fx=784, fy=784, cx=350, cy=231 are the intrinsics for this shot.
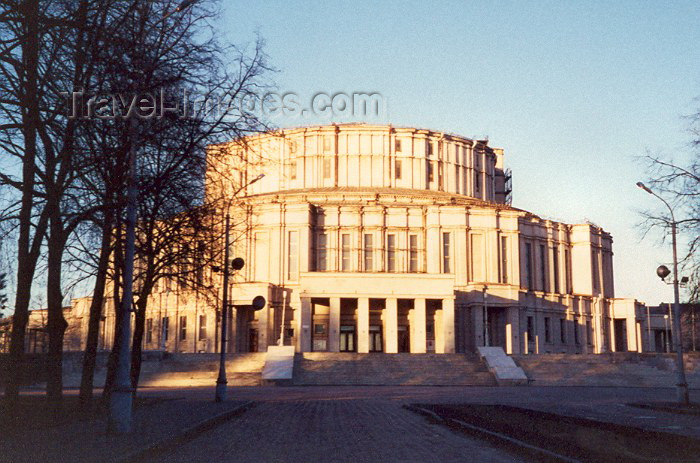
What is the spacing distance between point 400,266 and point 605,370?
90.9 ft

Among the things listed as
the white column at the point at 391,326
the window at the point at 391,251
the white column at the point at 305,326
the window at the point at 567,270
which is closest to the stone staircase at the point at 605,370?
the white column at the point at 391,326

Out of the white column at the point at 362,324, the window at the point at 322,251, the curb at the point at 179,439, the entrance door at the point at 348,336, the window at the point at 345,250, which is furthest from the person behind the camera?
the window at the point at 345,250

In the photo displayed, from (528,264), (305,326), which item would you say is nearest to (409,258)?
(528,264)

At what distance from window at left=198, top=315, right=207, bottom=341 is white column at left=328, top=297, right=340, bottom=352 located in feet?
49.6

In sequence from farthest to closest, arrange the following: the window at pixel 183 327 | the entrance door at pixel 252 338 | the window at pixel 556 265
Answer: the window at pixel 556 265 → the window at pixel 183 327 → the entrance door at pixel 252 338

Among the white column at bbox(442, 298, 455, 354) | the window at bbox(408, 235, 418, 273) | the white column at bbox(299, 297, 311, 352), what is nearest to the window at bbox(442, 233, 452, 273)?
the window at bbox(408, 235, 418, 273)

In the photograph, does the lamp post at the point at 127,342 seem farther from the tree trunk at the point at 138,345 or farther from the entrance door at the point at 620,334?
the entrance door at the point at 620,334

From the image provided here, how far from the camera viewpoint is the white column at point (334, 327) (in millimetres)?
68125

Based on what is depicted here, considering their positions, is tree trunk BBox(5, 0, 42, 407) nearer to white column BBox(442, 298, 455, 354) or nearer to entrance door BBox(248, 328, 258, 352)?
white column BBox(442, 298, 455, 354)

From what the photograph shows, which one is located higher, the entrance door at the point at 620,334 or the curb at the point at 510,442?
the entrance door at the point at 620,334

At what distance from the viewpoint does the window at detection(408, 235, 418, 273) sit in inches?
3177

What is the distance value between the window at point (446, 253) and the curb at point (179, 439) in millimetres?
57345

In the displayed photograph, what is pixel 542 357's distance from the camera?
60719mm

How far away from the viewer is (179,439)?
50.0ft
